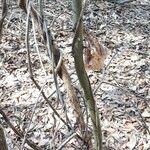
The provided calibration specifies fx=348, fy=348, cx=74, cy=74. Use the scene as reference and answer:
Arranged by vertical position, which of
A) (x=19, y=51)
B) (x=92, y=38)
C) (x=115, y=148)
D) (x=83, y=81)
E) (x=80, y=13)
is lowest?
(x=115, y=148)

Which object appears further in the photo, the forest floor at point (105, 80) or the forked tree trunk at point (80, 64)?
the forest floor at point (105, 80)

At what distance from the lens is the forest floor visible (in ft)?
10.9

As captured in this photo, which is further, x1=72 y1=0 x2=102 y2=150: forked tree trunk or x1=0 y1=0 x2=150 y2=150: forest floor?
x1=0 y1=0 x2=150 y2=150: forest floor

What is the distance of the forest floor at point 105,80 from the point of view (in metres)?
3.32

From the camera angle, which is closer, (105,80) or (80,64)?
(80,64)

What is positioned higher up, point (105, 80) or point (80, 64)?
point (80, 64)

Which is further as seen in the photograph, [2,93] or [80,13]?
[2,93]

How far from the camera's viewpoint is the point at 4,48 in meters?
4.73

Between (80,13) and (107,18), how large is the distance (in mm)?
4243

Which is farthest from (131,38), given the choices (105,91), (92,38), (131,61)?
(92,38)

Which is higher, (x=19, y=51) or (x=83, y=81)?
(x=83, y=81)

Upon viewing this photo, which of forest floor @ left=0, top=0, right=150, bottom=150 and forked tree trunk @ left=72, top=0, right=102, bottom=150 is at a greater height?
forked tree trunk @ left=72, top=0, right=102, bottom=150

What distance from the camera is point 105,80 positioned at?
4.00 metres

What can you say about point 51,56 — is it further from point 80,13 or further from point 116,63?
point 116,63
